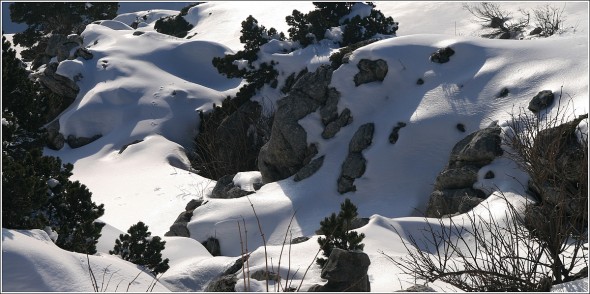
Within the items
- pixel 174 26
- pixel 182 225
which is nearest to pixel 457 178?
pixel 182 225

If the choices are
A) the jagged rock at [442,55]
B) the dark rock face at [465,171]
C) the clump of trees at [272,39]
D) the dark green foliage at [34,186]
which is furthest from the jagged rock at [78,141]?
the dark rock face at [465,171]

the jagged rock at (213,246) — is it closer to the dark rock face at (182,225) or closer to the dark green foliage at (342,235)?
the dark rock face at (182,225)

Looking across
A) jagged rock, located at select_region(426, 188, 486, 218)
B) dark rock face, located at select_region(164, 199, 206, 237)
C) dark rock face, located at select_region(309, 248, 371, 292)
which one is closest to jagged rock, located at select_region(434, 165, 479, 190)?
jagged rock, located at select_region(426, 188, 486, 218)

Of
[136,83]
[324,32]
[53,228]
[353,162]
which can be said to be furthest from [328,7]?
[53,228]

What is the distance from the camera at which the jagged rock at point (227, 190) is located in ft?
40.7

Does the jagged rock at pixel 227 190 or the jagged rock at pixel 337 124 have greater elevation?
the jagged rock at pixel 337 124

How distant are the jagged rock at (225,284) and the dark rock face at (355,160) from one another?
5.35 meters

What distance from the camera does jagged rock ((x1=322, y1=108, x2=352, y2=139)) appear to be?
12.7m

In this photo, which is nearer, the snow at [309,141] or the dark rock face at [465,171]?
the snow at [309,141]

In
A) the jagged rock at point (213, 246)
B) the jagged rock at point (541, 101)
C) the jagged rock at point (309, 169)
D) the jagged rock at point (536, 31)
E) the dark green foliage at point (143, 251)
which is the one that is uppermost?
the jagged rock at point (536, 31)

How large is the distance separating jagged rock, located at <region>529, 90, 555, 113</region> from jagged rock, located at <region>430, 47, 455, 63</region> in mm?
2717

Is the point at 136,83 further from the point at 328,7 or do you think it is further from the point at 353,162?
the point at 353,162

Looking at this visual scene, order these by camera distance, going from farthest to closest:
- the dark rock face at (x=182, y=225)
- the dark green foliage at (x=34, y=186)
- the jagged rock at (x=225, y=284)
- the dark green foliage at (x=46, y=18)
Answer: the dark green foliage at (x=46, y=18) → the dark rock face at (x=182, y=225) → the dark green foliage at (x=34, y=186) → the jagged rock at (x=225, y=284)

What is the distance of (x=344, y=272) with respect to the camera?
19.3 feet
